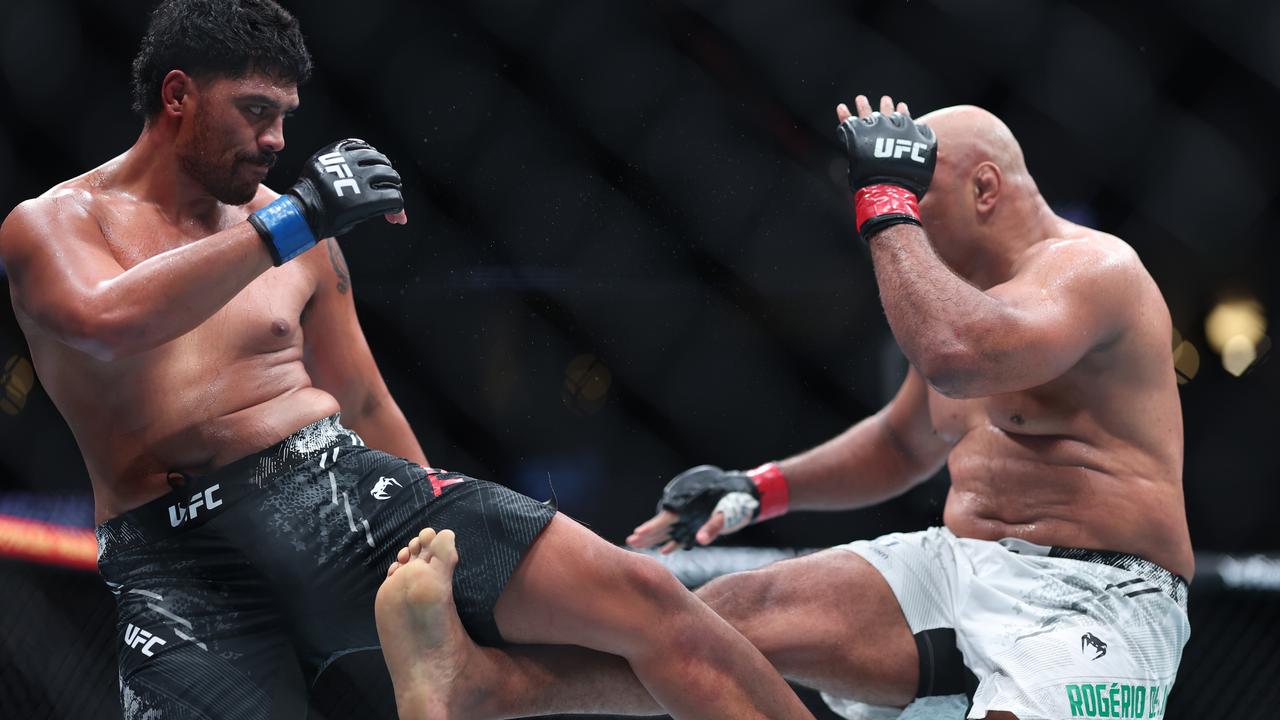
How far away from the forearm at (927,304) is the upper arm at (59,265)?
117cm

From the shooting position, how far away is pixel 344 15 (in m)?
3.43

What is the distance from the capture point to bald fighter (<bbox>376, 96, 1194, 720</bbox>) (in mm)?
1827

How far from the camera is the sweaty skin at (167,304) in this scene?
58.2 inches

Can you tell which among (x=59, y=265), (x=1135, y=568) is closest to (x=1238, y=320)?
(x=1135, y=568)

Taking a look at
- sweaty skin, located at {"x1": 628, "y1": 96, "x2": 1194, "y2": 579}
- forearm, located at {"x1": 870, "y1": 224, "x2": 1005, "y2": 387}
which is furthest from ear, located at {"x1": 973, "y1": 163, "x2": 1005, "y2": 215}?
forearm, located at {"x1": 870, "y1": 224, "x2": 1005, "y2": 387}

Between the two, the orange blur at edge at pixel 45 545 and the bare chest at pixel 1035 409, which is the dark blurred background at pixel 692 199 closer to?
the orange blur at edge at pixel 45 545

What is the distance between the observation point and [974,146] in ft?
7.00

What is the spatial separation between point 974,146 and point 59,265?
155 centimetres

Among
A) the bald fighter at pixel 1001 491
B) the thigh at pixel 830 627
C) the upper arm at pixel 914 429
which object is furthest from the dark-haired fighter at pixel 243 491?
the upper arm at pixel 914 429

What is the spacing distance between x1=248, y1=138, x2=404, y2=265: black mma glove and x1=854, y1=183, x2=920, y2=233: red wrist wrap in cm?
79

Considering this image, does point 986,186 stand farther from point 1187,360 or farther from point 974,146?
point 1187,360

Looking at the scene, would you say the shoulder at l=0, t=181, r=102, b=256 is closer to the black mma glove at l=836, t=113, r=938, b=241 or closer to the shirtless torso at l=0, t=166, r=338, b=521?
the shirtless torso at l=0, t=166, r=338, b=521

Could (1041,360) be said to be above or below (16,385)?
above

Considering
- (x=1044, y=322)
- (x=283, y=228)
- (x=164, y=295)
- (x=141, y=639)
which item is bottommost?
(x=141, y=639)
